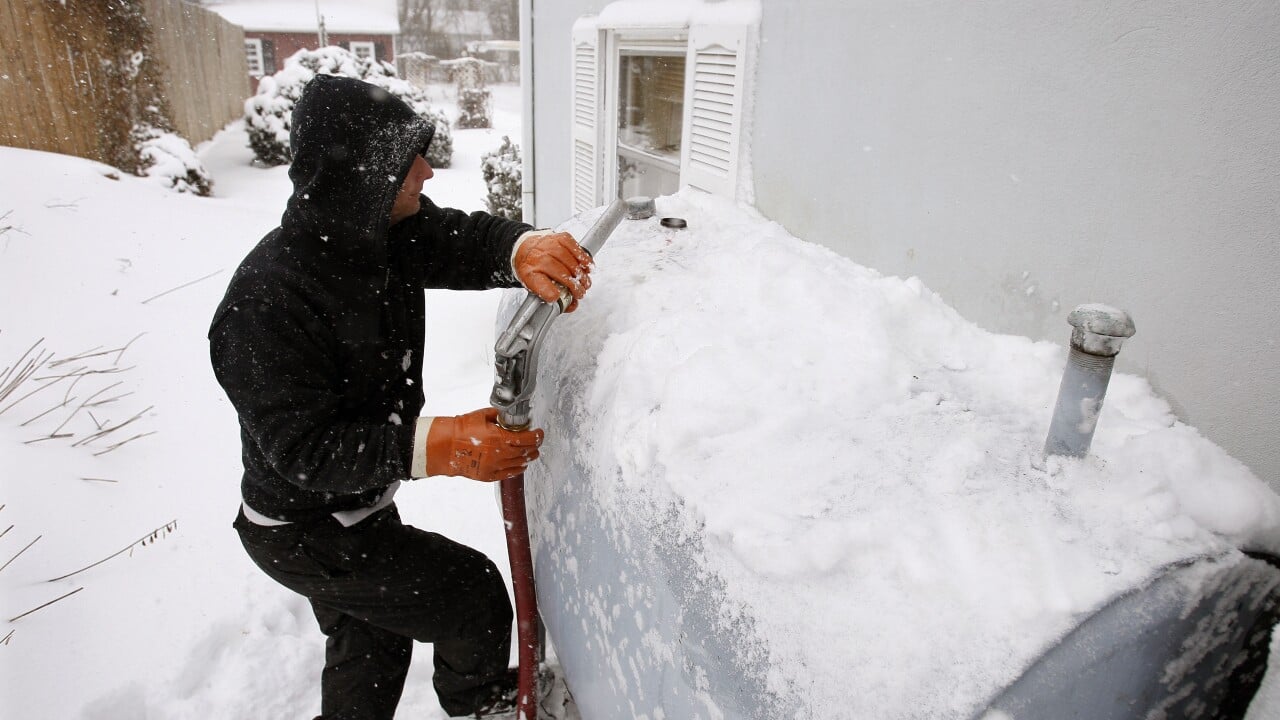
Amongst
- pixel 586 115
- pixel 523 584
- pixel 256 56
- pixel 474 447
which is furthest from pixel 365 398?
pixel 256 56

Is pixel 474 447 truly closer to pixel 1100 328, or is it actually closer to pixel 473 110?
pixel 1100 328

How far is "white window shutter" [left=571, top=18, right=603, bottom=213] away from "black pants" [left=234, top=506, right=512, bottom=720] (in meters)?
3.36

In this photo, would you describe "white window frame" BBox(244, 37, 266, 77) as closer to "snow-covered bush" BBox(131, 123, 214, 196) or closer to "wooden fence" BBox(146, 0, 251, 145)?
"wooden fence" BBox(146, 0, 251, 145)

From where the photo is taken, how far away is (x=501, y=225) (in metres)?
2.06

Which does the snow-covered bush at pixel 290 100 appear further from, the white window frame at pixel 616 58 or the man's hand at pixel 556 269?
the man's hand at pixel 556 269

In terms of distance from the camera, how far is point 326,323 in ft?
5.43

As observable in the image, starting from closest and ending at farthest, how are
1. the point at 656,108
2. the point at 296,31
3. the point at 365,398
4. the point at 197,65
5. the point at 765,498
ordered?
the point at 765,498, the point at 365,398, the point at 656,108, the point at 197,65, the point at 296,31

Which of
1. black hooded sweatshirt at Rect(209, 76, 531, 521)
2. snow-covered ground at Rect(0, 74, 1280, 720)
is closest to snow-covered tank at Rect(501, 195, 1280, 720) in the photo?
snow-covered ground at Rect(0, 74, 1280, 720)

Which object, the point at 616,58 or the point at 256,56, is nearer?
the point at 616,58

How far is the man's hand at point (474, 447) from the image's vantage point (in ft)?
5.10

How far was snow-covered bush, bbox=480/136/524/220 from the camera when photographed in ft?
26.4

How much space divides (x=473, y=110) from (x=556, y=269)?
21122 mm

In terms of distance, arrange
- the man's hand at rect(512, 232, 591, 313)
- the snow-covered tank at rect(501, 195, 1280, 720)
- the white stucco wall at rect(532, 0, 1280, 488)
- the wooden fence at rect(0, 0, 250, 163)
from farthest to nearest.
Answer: the wooden fence at rect(0, 0, 250, 163)
the man's hand at rect(512, 232, 591, 313)
the white stucco wall at rect(532, 0, 1280, 488)
the snow-covered tank at rect(501, 195, 1280, 720)

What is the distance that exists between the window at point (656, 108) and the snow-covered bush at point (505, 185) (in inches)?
114
